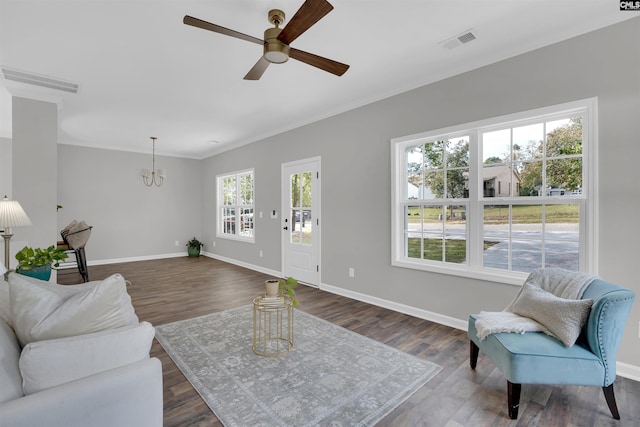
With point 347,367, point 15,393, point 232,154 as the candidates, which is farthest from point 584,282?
point 232,154

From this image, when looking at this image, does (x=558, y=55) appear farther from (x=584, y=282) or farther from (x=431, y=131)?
(x=584, y=282)

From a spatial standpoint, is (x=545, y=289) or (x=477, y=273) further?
(x=477, y=273)

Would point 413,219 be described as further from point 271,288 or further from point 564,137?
point 271,288

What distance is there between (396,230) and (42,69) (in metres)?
4.30

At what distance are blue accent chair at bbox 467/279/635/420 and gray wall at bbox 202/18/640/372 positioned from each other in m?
0.76

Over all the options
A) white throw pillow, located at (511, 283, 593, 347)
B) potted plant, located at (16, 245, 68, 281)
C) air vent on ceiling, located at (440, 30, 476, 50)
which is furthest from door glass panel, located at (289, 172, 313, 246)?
white throw pillow, located at (511, 283, 593, 347)

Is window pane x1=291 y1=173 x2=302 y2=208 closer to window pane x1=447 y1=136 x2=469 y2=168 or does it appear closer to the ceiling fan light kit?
window pane x1=447 y1=136 x2=469 y2=168

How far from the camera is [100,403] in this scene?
1.15m

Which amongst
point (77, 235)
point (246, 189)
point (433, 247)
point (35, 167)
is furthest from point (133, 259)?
point (433, 247)

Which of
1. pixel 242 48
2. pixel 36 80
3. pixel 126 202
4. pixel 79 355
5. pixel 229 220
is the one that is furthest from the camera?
pixel 229 220

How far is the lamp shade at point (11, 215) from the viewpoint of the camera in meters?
2.84

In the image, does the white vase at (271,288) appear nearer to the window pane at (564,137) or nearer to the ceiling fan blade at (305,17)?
the ceiling fan blade at (305,17)

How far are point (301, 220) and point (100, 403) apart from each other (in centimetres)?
Answer: 399

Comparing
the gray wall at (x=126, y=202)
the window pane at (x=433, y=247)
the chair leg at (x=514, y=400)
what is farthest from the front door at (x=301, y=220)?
the gray wall at (x=126, y=202)
